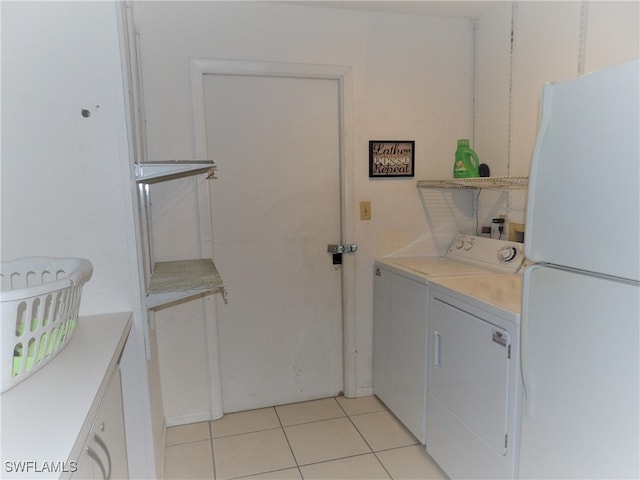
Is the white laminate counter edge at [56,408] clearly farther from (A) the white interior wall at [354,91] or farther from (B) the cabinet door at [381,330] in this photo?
(B) the cabinet door at [381,330]

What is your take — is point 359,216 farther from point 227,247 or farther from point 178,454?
point 178,454

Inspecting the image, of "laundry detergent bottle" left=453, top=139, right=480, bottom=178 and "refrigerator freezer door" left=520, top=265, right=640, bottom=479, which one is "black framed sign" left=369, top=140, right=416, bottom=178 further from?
"refrigerator freezer door" left=520, top=265, right=640, bottom=479

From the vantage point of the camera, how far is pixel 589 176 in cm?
110

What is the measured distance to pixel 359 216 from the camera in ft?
8.70

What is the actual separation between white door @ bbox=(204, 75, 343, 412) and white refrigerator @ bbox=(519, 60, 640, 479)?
1.47 m

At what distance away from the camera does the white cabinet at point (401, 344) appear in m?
2.18

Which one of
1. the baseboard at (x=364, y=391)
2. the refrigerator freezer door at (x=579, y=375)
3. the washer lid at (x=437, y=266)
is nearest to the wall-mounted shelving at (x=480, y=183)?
the washer lid at (x=437, y=266)

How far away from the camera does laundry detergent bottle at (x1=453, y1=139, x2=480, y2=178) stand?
8.35 ft

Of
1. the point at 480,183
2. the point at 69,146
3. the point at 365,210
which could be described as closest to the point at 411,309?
the point at 365,210

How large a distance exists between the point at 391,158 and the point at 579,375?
175 cm

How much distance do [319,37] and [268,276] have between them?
1448 mm

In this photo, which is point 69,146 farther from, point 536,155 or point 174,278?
point 536,155

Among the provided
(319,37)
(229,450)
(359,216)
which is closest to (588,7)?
(319,37)

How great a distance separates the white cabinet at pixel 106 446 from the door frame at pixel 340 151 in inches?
43.2
